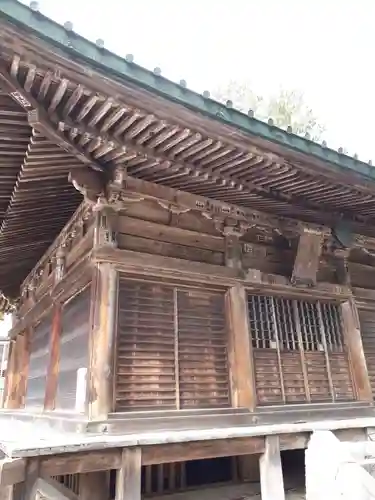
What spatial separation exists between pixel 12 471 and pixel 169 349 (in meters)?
2.10

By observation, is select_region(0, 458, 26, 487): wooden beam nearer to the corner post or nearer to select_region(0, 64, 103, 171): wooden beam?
the corner post

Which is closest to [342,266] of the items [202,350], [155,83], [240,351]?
[240,351]

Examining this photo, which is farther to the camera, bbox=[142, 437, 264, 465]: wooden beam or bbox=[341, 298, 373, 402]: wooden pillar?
bbox=[341, 298, 373, 402]: wooden pillar

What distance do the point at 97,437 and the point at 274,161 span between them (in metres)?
3.37

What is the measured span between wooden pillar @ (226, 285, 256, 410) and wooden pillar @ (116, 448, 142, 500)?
5.47 feet

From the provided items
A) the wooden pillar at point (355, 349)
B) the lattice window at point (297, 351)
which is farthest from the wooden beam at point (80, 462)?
the wooden pillar at point (355, 349)

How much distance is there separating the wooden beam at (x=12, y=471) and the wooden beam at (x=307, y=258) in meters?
4.21

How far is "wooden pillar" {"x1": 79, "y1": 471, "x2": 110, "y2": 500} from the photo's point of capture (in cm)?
411

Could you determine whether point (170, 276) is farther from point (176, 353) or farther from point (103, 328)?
point (103, 328)

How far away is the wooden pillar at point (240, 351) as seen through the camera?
200 inches

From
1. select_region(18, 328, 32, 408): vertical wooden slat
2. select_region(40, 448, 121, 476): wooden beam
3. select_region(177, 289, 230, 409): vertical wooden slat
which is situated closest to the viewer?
select_region(40, 448, 121, 476): wooden beam

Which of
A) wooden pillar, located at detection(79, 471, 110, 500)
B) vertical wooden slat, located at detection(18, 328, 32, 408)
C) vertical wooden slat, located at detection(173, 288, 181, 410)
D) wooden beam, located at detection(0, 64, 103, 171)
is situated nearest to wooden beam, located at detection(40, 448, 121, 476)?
wooden pillar, located at detection(79, 471, 110, 500)

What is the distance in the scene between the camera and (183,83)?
3.90 meters

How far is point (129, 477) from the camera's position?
3.67 meters
